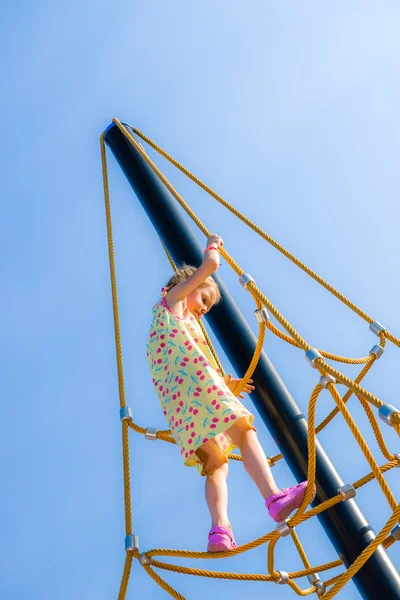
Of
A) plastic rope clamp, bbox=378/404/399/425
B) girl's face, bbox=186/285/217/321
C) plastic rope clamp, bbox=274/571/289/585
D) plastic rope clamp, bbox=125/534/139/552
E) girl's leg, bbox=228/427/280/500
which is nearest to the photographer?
plastic rope clamp, bbox=378/404/399/425

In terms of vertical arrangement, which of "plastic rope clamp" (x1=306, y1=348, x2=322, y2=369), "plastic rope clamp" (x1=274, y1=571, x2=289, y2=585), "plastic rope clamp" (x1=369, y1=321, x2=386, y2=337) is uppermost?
"plastic rope clamp" (x1=369, y1=321, x2=386, y2=337)

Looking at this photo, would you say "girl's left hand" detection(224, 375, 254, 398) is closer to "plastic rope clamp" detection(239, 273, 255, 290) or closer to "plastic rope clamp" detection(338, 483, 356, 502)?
"plastic rope clamp" detection(239, 273, 255, 290)

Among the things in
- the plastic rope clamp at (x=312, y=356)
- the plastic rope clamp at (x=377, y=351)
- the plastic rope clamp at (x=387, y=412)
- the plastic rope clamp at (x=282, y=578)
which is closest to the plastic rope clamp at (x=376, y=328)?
the plastic rope clamp at (x=377, y=351)

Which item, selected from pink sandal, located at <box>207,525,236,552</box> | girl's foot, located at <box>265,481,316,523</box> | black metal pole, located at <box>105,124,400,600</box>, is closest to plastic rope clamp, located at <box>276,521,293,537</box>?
girl's foot, located at <box>265,481,316,523</box>

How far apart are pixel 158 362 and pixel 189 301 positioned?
41cm

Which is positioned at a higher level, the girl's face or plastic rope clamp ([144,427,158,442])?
the girl's face

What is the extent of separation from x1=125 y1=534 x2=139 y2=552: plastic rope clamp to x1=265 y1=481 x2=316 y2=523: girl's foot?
2.63 ft

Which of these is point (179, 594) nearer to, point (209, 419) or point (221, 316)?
point (209, 419)

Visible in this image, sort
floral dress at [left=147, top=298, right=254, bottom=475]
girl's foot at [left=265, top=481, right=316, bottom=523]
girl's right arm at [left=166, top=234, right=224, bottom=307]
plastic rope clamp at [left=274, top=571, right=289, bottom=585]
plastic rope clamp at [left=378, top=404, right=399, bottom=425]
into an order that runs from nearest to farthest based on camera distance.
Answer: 1. plastic rope clamp at [left=378, top=404, right=399, bottom=425]
2. girl's foot at [left=265, top=481, right=316, bottom=523]
3. plastic rope clamp at [left=274, top=571, right=289, bottom=585]
4. floral dress at [left=147, top=298, right=254, bottom=475]
5. girl's right arm at [left=166, top=234, right=224, bottom=307]

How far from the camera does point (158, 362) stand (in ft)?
11.0

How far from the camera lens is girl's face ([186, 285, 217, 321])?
359 centimetres

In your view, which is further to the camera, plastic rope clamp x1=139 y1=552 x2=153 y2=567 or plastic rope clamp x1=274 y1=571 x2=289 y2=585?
plastic rope clamp x1=139 y1=552 x2=153 y2=567

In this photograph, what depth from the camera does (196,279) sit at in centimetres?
334

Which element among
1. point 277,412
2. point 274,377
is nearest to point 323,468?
point 277,412
